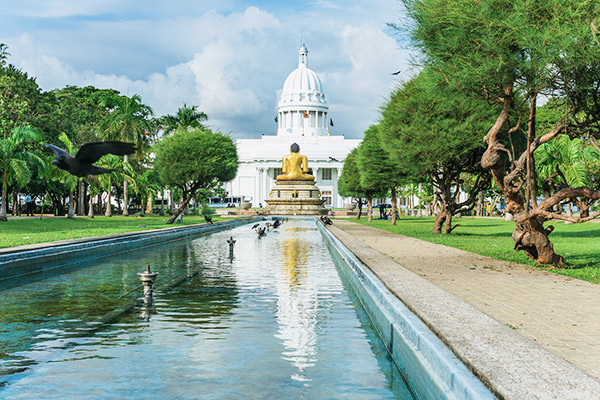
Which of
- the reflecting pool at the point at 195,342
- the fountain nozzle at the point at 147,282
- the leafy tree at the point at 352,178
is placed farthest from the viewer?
the leafy tree at the point at 352,178

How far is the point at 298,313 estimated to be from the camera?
31.4ft

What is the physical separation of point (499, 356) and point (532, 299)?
5035 mm

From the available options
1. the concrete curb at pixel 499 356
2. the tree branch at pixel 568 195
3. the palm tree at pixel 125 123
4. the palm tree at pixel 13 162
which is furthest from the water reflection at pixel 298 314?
the palm tree at pixel 125 123

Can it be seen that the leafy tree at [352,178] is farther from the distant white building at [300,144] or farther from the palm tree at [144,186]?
the distant white building at [300,144]

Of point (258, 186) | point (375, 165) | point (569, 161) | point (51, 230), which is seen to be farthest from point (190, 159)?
point (258, 186)

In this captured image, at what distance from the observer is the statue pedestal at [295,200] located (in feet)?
228

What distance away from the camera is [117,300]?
34.9 feet

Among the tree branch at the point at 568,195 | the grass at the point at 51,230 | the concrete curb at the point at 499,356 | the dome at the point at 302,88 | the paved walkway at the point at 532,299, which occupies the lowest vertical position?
the paved walkway at the point at 532,299

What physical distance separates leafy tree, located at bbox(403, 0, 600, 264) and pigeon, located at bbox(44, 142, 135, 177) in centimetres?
765

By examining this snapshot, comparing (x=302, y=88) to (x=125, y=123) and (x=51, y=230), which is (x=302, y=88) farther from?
(x=51, y=230)

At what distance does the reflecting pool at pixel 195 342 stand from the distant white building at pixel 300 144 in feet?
362

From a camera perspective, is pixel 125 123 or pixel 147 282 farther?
pixel 125 123

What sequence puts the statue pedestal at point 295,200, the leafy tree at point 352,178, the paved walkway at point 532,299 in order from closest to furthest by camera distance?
the paved walkway at point 532,299 → the leafy tree at point 352,178 → the statue pedestal at point 295,200

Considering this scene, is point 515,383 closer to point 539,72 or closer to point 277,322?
point 277,322
